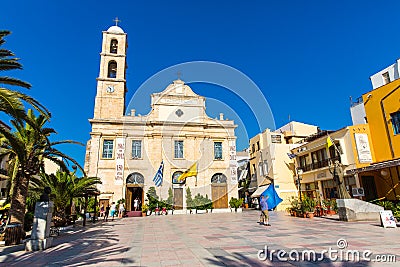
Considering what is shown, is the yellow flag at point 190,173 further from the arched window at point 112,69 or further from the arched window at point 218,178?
the arched window at point 112,69

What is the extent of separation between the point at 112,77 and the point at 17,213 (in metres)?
22.8

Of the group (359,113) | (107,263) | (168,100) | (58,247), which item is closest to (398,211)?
(107,263)

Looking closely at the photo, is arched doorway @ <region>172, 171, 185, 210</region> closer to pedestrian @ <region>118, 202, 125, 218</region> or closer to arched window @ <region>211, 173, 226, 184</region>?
arched window @ <region>211, 173, 226, 184</region>

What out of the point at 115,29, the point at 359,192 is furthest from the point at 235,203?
the point at 115,29

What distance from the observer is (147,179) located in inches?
1016

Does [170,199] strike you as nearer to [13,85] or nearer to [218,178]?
[218,178]

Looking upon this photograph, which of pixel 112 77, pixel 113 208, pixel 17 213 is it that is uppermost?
pixel 112 77

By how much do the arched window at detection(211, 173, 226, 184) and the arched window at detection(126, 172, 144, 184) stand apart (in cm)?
733

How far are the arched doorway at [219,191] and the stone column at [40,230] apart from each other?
20.3 metres

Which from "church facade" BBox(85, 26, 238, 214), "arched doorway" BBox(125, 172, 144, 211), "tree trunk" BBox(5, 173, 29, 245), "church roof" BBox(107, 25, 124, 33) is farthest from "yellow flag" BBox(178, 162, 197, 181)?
"church roof" BBox(107, 25, 124, 33)

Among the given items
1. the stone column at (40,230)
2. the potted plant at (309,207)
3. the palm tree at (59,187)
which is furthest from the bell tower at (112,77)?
the stone column at (40,230)

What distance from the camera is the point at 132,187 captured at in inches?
1010

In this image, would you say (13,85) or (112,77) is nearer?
(13,85)

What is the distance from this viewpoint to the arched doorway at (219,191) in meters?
26.8
